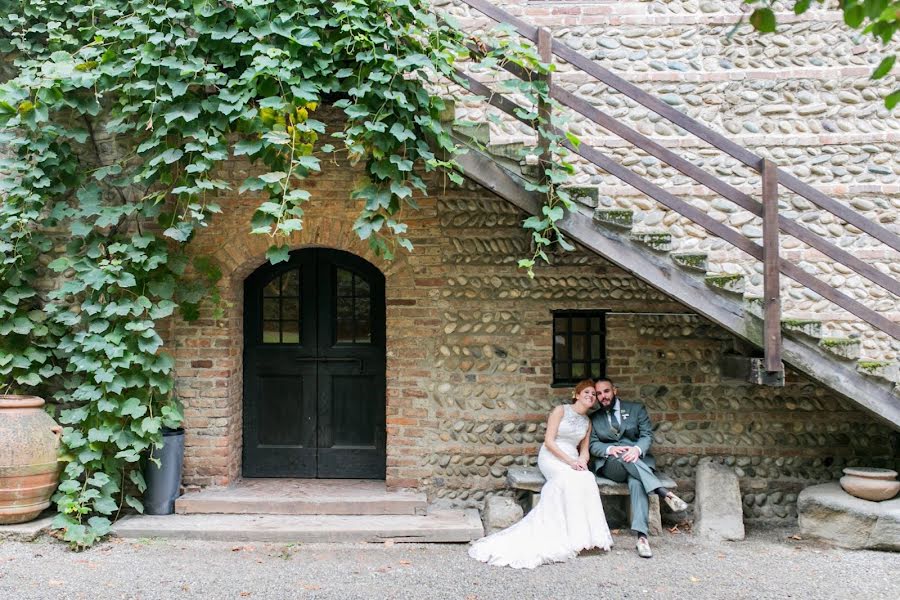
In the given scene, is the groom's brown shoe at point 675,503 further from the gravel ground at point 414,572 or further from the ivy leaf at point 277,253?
the ivy leaf at point 277,253

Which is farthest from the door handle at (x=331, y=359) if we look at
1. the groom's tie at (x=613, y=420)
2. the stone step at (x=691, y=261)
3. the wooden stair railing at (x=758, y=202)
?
the stone step at (x=691, y=261)

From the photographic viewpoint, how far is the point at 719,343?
5.88 meters

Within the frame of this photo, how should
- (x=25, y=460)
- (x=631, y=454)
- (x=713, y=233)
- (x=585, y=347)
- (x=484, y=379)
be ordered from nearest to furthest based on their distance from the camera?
(x=713, y=233) < (x=25, y=460) < (x=631, y=454) < (x=484, y=379) < (x=585, y=347)

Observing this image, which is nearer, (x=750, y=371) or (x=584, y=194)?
(x=584, y=194)

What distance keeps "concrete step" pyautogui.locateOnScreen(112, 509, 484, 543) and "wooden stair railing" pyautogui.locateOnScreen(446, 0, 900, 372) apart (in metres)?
2.65

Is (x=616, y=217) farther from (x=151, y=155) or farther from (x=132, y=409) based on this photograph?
(x=132, y=409)

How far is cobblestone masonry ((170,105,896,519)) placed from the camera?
5.81 m

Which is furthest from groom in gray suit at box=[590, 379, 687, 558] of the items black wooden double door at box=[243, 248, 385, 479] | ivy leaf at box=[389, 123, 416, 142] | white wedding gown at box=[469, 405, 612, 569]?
ivy leaf at box=[389, 123, 416, 142]

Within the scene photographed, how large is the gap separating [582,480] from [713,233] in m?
2.03

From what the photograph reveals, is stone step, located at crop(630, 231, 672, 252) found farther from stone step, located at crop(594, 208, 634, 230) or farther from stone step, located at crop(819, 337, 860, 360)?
Answer: stone step, located at crop(819, 337, 860, 360)

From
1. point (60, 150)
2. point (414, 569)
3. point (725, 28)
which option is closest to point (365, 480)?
point (414, 569)

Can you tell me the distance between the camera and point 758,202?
15.3 ft

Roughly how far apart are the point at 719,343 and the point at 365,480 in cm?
335

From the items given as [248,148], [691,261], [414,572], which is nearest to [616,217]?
[691,261]
